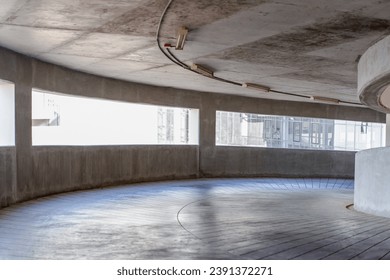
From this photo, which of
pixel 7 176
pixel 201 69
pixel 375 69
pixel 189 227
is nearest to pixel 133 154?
pixel 201 69

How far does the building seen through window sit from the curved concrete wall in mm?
9008

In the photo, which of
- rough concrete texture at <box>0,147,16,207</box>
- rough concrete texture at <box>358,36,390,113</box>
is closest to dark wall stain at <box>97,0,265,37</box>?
rough concrete texture at <box>358,36,390,113</box>

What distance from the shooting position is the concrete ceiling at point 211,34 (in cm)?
486

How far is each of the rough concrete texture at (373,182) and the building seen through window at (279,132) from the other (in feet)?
55.7

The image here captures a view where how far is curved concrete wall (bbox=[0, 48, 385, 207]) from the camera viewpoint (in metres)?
8.19

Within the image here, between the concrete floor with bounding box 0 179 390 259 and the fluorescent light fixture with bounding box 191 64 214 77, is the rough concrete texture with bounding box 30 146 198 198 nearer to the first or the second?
the concrete floor with bounding box 0 179 390 259

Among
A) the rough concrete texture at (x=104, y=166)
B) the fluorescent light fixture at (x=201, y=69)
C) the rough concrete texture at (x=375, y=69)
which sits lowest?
the rough concrete texture at (x=104, y=166)

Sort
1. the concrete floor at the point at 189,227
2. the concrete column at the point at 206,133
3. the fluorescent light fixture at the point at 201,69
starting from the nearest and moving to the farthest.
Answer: the concrete floor at the point at 189,227
the fluorescent light fixture at the point at 201,69
the concrete column at the point at 206,133

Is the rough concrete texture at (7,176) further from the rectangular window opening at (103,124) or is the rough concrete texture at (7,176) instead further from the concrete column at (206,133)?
the rectangular window opening at (103,124)

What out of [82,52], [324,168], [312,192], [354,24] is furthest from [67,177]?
[324,168]

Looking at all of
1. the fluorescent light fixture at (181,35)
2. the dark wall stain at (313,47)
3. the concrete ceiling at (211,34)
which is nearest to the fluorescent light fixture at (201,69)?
the concrete ceiling at (211,34)

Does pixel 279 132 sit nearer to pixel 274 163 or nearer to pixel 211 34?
pixel 274 163

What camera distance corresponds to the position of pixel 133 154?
1208cm

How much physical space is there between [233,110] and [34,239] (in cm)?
988
